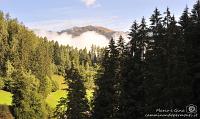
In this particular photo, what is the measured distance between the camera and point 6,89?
14312 centimetres

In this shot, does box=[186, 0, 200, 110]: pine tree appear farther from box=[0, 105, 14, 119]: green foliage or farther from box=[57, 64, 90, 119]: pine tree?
box=[0, 105, 14, 119]: green foliage

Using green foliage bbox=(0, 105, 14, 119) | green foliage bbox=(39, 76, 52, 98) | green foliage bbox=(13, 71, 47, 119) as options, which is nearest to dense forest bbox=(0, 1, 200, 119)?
green foliage bbox=(13, 71, 47, 119)

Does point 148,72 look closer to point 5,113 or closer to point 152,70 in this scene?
point 152,70

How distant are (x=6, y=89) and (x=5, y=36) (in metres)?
29.1

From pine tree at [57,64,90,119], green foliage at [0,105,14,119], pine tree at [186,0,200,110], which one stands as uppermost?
pine tree at [186,0,200,110]

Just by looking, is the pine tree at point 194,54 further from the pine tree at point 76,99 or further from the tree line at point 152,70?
the pine tree at point 76,99

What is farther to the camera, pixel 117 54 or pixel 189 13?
pixel 117 54

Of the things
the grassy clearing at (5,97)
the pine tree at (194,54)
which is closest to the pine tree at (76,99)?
the pine tree at (194,54)

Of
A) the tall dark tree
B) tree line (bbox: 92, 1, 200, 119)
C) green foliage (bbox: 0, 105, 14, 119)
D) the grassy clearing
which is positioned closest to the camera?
tree line (bbox: 92, 1, 200, 119)

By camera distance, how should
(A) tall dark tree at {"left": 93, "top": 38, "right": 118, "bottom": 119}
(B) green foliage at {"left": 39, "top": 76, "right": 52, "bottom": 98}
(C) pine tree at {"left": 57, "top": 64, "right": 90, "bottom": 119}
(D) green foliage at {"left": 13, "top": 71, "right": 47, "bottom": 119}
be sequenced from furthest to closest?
(B) green foliage at {"left": 39, "top": 76, "right": 52, "bottom": 98}
(D) green foliage at {"left": 13, "top": 71, "right": 47, "bottom": 119}
(C) pine tree at {"left": 57, "top": 64, "right": 90, "bottom": 119}
(A) tall dark tree at {"left": 93, "top": 38, "right": 118, "bottom": 119}

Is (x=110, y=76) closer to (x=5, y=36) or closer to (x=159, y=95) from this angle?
(x=159, y=95)

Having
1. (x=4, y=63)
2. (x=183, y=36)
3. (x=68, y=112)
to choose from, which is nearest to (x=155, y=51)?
(x=183, y=36)

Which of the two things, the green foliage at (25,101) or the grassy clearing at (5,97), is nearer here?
the green foliage at (25,101)

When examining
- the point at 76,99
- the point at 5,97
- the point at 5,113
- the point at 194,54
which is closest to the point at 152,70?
the point at 194,54
